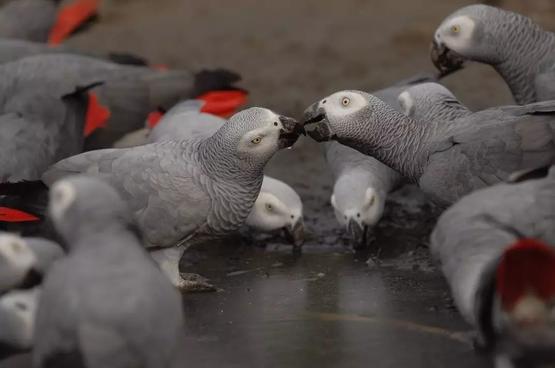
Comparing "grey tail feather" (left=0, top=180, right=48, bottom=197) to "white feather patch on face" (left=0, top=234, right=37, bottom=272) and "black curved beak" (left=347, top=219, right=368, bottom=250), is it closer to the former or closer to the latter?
"white feather patch on face" (left=0, top=234, right=37, bottom=272)

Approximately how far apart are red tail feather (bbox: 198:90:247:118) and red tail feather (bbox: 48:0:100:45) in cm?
204

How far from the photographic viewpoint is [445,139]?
5.07 metres

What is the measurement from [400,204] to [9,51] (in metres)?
3.05

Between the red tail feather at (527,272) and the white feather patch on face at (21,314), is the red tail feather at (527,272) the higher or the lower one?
the higher one

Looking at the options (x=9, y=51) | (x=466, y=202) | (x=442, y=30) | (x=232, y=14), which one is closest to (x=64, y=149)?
(x=9, y=51)

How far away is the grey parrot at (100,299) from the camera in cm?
338

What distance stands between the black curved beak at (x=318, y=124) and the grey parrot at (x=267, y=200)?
28.3 inches

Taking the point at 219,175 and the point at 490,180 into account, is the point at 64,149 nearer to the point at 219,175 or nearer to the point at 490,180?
the point at 219,175

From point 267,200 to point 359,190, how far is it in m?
0.55

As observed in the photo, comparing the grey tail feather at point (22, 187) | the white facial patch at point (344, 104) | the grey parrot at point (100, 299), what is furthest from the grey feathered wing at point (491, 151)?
the grey tail feather at point (22, 187)

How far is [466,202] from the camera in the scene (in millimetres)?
4113

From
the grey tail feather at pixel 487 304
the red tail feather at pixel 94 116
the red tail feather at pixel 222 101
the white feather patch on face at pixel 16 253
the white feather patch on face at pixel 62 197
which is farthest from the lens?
the red tail feather at pixel 222 101

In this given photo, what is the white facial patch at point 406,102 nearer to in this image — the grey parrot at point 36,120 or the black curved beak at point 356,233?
the black curved beak at point 356,233

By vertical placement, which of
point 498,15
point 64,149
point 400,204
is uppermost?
point 498,15
